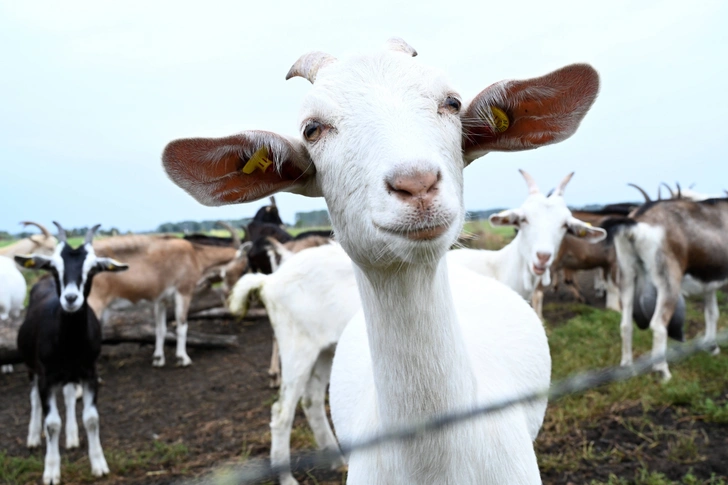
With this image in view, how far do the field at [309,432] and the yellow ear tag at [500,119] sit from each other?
Answer: 2.88 metres

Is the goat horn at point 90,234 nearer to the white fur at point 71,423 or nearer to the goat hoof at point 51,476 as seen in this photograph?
the white fur at point 71,423

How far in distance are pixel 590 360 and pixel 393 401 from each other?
17.6ft

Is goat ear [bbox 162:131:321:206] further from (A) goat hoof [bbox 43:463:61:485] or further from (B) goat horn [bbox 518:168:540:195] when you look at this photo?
(B) goat horn [bbox 518:168:540:195]

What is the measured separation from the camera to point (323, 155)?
163cm

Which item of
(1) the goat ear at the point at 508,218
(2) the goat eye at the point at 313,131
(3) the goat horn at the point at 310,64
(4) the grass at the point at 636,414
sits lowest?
(4) the grass at the point at 636,414

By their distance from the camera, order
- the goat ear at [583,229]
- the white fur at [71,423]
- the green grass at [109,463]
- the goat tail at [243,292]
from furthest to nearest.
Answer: the goat ear at [583,229], the white fur at [71,423], the goat tail at [243,292], the green grass at [109,463]

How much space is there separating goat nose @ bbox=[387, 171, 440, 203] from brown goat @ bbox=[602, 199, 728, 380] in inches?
206

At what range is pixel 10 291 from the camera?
7430 millimetres

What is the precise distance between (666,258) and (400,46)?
4.99 metres

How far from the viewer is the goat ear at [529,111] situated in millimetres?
1660

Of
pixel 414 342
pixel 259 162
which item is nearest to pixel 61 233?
pixel 259 162

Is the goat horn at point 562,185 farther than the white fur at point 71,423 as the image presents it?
Yes

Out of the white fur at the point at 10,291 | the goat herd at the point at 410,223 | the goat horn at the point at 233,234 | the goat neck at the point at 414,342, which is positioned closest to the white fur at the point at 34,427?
the white fur at the point at 10,291

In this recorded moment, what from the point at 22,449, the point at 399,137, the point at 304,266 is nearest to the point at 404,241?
the point at 399,137
